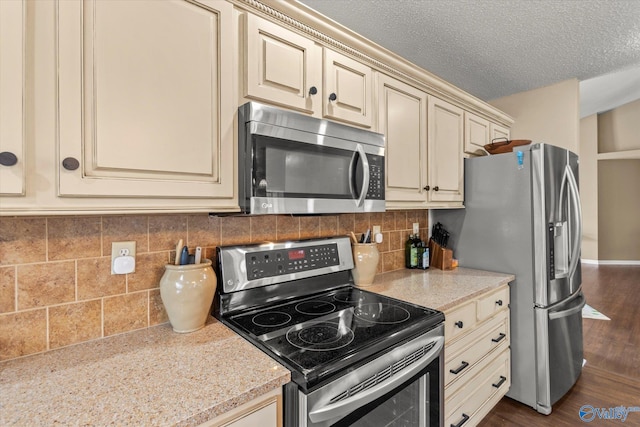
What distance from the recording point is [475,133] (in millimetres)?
2344

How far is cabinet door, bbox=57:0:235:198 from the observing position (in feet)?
2.68

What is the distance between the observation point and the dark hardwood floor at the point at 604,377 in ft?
6.18

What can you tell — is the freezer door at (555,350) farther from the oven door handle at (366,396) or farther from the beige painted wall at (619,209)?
the beige painted wall at (619,209)

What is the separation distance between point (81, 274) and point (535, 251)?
228 cm

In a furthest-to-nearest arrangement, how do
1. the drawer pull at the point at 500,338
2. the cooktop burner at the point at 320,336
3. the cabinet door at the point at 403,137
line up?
1. the drawer pull at the point at 500,338
2. the cabinet door at the point at 403,137
3. the cooktop burner at the point at 320,336

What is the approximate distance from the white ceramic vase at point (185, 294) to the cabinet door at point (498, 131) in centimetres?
244

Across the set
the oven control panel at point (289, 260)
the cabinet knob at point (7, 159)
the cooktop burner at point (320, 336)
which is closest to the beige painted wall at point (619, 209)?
the oven control panel at point (289, 260)

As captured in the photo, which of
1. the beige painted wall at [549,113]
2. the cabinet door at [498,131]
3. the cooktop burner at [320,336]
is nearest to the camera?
the cooktop burner at [320,336]

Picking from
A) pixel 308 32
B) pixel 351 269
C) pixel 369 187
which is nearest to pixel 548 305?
pixel 351 269

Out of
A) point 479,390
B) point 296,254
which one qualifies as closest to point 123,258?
point 296,254

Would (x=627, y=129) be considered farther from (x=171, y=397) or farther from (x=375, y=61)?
(x=171, y=397)

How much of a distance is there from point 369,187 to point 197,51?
0.89 m

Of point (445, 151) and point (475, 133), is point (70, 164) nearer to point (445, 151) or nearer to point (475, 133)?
point (445, 151)

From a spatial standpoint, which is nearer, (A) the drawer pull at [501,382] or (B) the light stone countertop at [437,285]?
(B) the light stone countertop at [437,285]
